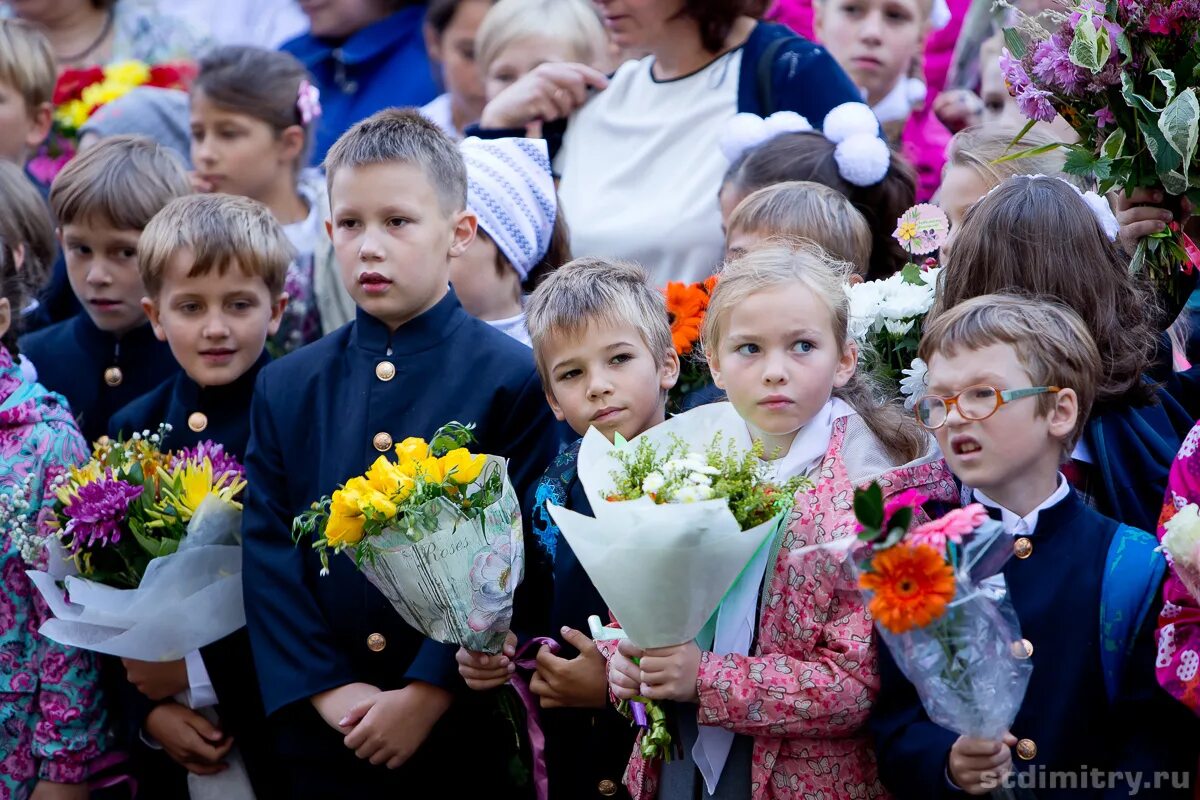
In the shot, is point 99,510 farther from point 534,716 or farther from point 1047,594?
point 1047,594

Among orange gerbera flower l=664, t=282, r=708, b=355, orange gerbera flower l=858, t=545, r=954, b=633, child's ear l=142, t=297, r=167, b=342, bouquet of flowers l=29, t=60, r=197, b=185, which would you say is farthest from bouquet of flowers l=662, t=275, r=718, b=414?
bouquet of flowers l=29, t=60, r=197, b=185

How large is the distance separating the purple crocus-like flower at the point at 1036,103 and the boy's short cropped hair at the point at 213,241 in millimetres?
2320

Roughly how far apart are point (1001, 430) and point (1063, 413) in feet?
0.51

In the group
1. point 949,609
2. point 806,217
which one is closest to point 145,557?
point 806,217

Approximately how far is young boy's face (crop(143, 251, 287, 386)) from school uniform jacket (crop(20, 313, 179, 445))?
46 cm

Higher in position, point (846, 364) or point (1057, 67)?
point (1057, 67)

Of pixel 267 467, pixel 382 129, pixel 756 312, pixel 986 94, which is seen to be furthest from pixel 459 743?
pixel 986 94

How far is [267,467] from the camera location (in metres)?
4.12

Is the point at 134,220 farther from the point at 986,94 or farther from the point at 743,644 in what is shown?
the point at 986,94

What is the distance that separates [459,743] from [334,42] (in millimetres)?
4392

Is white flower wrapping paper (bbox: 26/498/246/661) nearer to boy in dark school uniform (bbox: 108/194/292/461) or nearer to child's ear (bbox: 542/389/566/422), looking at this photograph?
boy in dark school uniform (bbox: 108/194/292/461)

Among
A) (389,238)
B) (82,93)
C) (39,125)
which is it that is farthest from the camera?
(82,93)

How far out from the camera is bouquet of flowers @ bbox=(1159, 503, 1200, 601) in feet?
9.30

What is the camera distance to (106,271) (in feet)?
16.5
